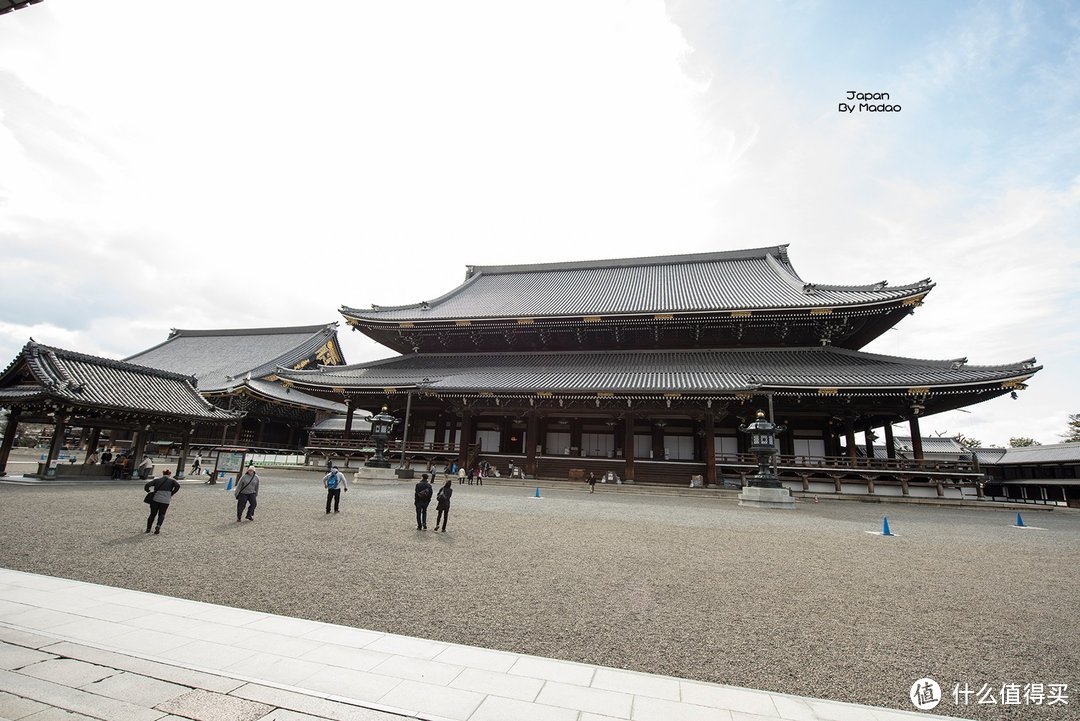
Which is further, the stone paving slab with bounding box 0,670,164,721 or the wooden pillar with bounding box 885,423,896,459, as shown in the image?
the wooden pillar with bounding box 885,423,896,459

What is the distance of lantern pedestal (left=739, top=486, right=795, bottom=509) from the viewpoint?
58.0ft

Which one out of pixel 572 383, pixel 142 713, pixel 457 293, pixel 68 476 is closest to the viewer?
pixel 142 713

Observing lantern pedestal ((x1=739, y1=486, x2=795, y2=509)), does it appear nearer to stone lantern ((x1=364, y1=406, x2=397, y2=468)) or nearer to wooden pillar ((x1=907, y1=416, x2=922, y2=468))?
wooden pillar ((x1=907, y1=416, x2=922, y2=468))

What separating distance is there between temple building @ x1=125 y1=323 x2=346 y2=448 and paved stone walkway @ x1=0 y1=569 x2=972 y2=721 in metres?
29.8

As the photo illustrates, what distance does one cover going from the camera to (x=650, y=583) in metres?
7.16

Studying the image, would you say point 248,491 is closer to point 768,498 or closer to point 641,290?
point 768,498

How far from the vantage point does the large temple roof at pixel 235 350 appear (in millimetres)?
41625

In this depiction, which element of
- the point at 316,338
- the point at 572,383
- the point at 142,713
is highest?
the point at 316,338

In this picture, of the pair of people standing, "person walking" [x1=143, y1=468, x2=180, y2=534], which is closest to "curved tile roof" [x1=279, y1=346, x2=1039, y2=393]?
the pair of people standing

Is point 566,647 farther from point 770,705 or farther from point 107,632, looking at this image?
point 107,632

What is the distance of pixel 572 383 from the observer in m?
24.0

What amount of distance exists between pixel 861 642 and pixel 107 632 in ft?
26.9

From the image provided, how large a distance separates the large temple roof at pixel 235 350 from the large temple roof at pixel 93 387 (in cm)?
1819

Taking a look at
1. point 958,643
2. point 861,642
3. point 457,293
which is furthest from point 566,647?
point 457,293
